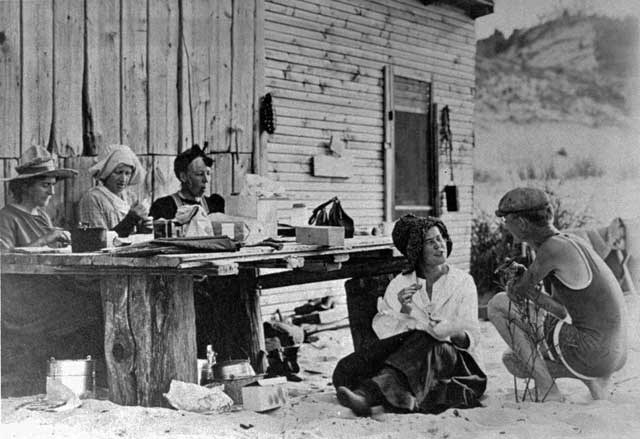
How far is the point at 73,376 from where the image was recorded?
4.25 m

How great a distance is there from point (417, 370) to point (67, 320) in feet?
7.48

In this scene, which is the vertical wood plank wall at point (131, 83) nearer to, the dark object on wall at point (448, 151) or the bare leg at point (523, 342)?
the bare leg at point (523, 342)

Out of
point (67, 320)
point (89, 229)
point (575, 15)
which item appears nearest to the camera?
point (89, 229)

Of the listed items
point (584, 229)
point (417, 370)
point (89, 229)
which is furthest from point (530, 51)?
point (89, 229)

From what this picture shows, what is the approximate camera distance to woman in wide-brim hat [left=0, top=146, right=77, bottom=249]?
15.8ft

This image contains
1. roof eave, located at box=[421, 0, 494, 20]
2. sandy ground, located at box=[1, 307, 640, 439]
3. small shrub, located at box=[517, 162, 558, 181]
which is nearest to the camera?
sandy ground, located at box=[1, 307, 640, 439]

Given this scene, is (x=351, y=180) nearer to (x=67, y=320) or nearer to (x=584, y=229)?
(x=584, y=229)

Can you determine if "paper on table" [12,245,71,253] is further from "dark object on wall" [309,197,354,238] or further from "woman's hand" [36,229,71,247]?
"dark object on wall" [309,197,354,238]

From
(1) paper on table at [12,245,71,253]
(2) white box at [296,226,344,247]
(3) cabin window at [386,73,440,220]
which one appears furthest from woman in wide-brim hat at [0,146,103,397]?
(3) cabin window at [386,73,440,220]

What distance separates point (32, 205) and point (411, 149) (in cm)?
580

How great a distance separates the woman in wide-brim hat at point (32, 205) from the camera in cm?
481

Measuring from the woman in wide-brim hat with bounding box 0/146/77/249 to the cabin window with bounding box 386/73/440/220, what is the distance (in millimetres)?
4844

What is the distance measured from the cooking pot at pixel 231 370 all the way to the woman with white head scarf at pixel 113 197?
1.32m

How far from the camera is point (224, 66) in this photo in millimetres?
6996
